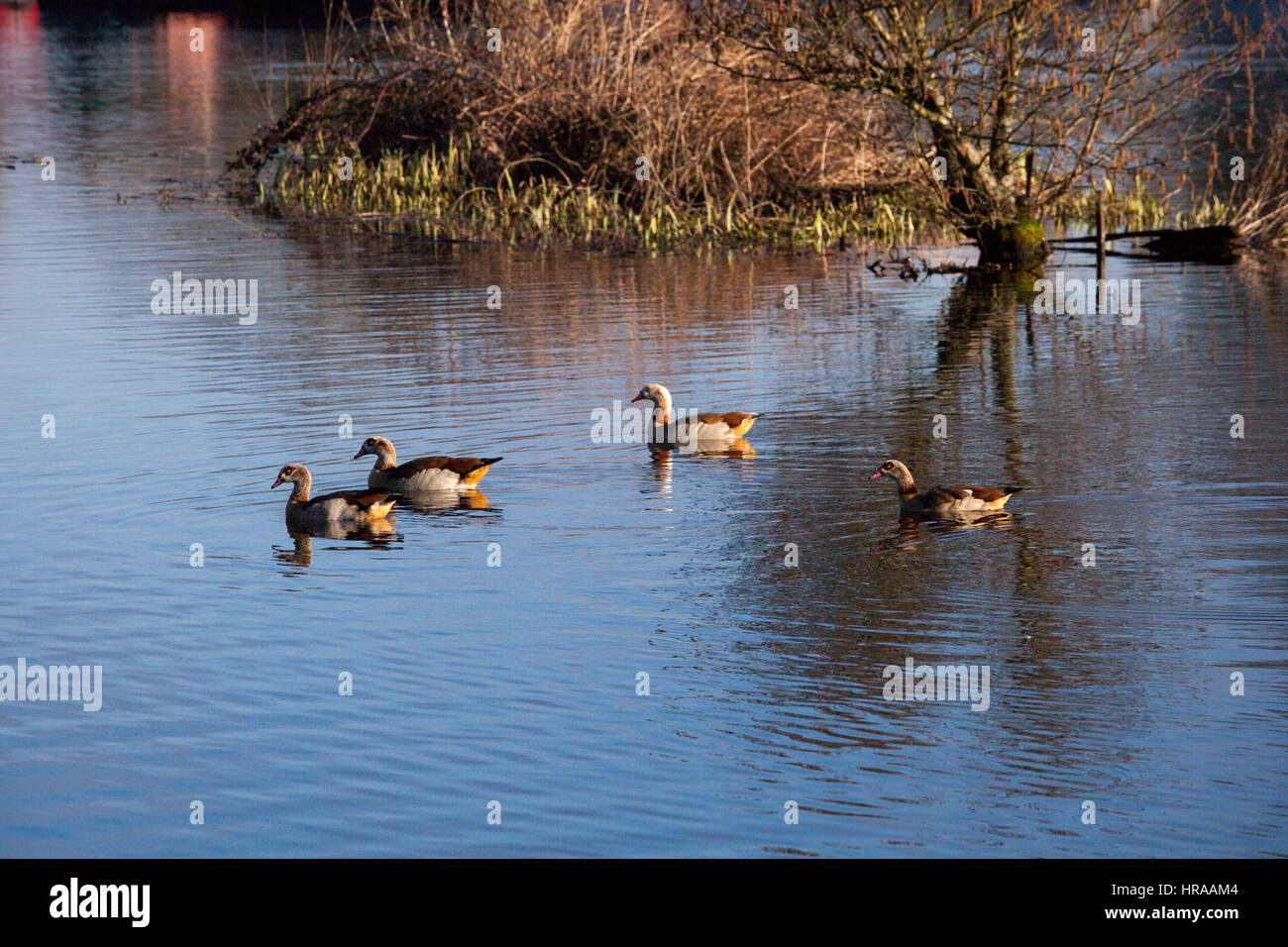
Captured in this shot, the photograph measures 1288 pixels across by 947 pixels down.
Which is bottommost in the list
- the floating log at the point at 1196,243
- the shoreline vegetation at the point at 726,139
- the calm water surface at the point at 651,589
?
the calm water surface at the point at 651,589

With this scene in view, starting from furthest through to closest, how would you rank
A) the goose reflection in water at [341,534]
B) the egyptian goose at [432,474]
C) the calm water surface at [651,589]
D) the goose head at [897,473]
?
the egyptian goose at [432,474]
the goose head at [897,473]
the goose reflection in water at [341,534]
the calm water surface at [651,589]

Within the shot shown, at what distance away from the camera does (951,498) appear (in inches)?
498

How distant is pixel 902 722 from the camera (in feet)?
28.7

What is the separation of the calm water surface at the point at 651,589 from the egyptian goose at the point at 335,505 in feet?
0.86

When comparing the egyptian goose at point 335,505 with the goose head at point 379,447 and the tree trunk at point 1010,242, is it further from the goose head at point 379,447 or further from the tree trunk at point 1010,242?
the tree trunk at point 1010,242

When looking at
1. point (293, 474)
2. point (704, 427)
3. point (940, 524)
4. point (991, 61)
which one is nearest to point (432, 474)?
point (293, 474)

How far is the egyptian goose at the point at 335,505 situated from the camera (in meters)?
13.2

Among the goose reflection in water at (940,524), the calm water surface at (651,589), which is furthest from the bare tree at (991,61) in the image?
the goose reflection in water at (940,524)

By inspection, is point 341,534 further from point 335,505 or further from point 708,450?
point 708,450

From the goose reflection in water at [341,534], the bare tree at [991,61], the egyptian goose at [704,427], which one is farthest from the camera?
the bare tree at [991,61]

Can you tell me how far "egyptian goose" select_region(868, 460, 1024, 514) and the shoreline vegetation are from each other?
40.3 ft

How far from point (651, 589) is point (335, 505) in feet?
10.5
